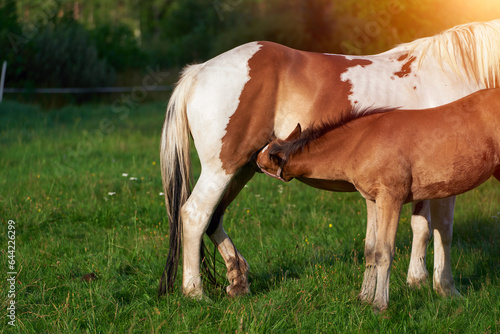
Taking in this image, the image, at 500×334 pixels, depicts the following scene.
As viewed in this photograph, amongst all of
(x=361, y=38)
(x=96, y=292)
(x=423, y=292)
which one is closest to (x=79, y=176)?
(x=96, y=292)

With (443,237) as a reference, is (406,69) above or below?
above

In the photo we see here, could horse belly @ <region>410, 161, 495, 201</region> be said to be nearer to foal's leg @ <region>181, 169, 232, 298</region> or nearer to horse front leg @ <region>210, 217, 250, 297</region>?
foal's leg @ <region>181, 169, 232, 298</region>

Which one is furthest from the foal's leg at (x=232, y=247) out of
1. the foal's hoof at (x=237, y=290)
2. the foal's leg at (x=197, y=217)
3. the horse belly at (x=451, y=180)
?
the horse belly at (x=451, y=180)

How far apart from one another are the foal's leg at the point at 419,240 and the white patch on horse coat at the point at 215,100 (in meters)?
1.68

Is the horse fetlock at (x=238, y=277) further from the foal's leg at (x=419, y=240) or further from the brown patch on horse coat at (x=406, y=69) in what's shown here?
the brown patch on horse coat at (x=406, y=69)

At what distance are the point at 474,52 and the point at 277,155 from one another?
1.81 meters

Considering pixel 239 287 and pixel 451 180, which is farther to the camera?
pixel 239 287

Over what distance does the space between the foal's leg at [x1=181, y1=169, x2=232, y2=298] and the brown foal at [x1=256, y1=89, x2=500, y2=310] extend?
63 centimetres

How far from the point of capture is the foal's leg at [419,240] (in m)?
4.52

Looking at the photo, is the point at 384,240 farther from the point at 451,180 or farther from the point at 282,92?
the point at 282,92

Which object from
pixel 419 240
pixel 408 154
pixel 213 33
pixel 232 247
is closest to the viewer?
pixel 408 154

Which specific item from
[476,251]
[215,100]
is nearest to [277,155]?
[215,100]

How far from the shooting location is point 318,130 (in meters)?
3.88

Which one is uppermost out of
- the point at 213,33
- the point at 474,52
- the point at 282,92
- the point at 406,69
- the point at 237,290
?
the point at 474,52
